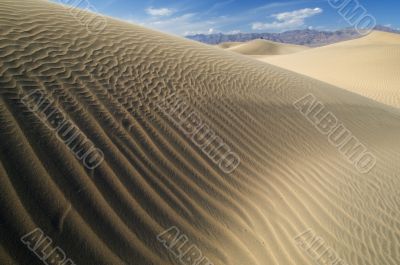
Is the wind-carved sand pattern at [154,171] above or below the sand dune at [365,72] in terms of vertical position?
below

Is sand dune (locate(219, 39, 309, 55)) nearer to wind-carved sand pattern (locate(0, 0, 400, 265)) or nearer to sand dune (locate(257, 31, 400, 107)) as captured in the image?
sand dune (locate(257, 31, 400, 107))

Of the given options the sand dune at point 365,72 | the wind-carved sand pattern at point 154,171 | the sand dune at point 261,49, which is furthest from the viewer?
the sand dune at point 261,49

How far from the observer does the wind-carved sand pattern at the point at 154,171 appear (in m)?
2.89

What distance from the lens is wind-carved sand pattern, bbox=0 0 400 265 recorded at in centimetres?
289

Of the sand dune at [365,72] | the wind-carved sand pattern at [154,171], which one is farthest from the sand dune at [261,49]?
the wind-carved sand pattern at [154,171]

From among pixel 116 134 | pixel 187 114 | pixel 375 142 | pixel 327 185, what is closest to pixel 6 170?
pixel 116 134

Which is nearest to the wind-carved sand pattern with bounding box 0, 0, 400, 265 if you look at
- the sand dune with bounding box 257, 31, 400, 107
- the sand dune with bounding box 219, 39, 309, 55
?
the sand dune with bounding box 257, 31, 400, 107

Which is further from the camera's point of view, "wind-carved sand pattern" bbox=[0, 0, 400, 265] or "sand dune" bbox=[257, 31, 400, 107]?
"sand dune" bbox=[257, 31, 400, 107]

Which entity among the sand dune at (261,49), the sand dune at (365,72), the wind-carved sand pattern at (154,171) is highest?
the sand dune at (261,49)

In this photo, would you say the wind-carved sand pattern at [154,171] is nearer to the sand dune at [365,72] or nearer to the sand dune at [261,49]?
the sand dune at [365,72]

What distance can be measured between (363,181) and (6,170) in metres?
4.71

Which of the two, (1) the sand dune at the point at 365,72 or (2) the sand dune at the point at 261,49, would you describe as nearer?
(1) the sand dune at the point at 365,72

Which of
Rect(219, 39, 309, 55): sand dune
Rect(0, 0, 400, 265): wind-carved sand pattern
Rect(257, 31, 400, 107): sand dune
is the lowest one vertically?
→ Rect(0, 0, 400, 265): wind-carved sand pattern

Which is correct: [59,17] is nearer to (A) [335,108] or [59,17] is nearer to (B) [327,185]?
(B) [327,185]
